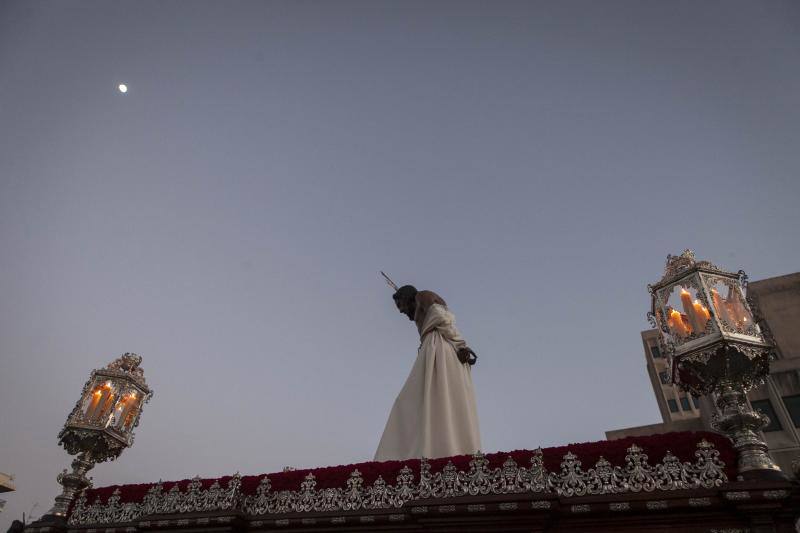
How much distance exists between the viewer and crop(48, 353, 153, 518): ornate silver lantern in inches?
302

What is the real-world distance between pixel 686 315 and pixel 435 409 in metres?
3.65

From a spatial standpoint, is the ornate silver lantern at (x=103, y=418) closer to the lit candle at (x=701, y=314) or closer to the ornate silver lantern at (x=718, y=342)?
the ornate silver lantern at (x=718, y=342)

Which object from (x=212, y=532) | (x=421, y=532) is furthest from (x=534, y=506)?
(x=212, y=532)

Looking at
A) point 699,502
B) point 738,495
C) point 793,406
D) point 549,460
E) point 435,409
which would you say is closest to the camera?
point 738,495

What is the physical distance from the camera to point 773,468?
3801mm

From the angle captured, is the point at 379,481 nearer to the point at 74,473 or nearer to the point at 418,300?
the point at 418,300

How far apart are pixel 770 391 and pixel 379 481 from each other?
3537 cm

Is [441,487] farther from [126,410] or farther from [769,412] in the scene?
[769,412]

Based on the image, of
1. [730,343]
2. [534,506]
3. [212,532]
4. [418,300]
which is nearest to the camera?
[534,506]

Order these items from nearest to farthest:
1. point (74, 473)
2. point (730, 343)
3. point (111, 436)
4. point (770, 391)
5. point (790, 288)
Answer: point (730, 343), point (74, 473), point (111, 436), point (770, 391), point (790, 288)

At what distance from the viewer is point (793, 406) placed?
29.2m

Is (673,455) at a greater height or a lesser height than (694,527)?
greater

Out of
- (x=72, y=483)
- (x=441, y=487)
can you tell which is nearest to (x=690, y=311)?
(x=441, y=487)

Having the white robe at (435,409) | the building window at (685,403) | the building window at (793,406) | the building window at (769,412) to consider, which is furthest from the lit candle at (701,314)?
the building window at (685,403)
